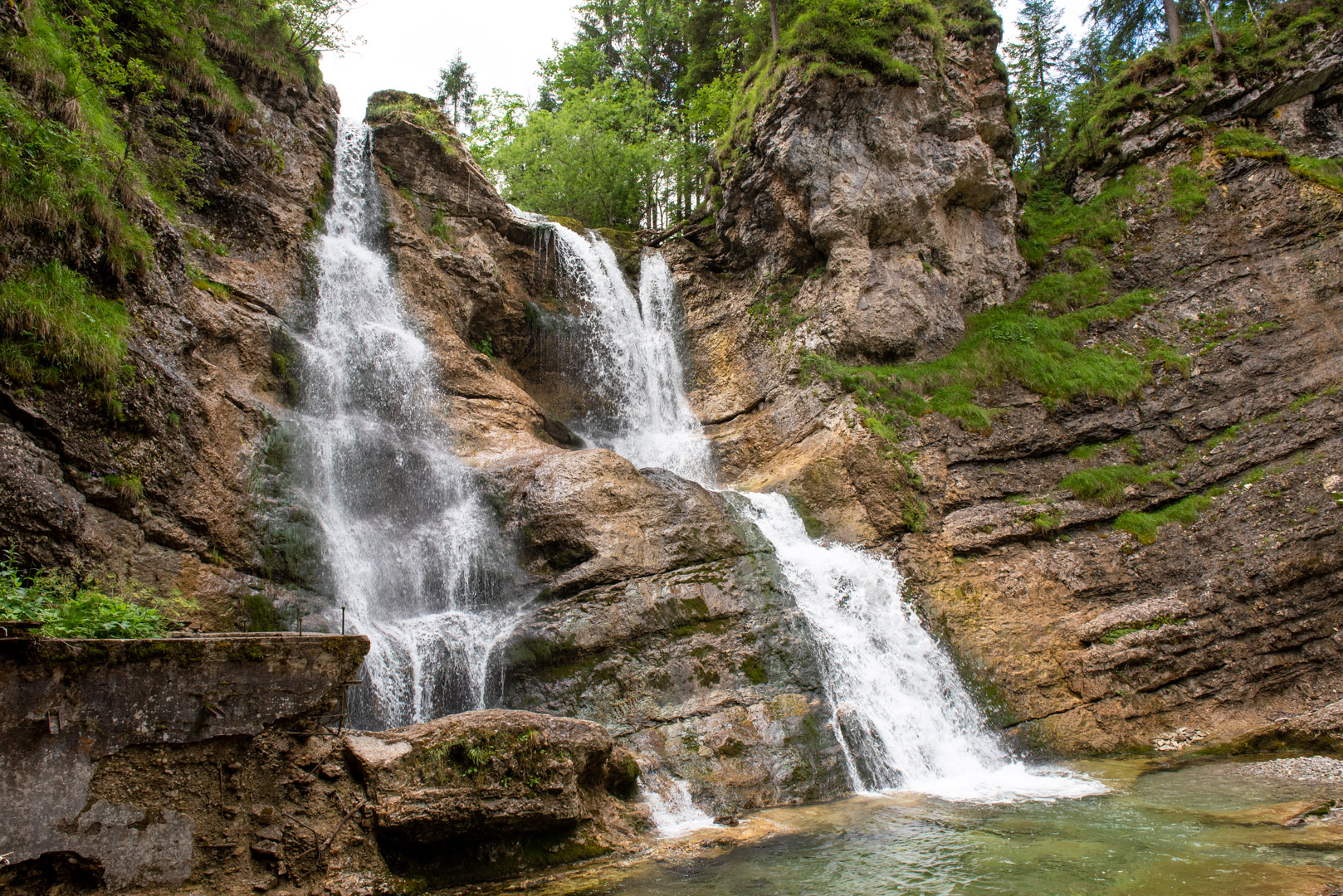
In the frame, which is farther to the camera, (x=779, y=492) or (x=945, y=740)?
(x=779, y=492)

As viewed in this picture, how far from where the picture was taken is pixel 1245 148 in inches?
693

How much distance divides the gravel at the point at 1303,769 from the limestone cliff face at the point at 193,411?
1293 cm

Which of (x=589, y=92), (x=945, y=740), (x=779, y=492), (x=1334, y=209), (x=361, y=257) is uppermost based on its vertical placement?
(x=589, y=92)

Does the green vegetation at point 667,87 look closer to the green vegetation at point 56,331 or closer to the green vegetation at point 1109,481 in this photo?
the green vegetation at point 1109,481

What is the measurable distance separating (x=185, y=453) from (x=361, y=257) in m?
7.64

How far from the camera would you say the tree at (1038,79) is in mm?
30250

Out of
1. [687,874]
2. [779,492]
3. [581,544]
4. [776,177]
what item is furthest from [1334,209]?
[687,874]

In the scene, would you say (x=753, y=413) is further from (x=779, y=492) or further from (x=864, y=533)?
(x=864, y=533)

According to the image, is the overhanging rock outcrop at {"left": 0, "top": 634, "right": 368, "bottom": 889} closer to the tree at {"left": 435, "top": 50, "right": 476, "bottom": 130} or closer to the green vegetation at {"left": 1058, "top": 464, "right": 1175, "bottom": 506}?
the green vegetation at {"left": 1058, "top": 464, "right": 1175, "bottom": 506}

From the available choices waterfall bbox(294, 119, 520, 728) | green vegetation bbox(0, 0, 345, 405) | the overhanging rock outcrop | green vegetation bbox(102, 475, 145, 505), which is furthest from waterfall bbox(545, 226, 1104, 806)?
green vegetation bbox(0, 0, 345, 405)

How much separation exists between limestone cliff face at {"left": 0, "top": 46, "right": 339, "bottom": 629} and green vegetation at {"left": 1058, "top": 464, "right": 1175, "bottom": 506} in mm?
13776

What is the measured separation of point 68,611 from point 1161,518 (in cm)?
1527

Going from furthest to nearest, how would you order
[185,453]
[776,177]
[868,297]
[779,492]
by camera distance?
[776,177] → [868,297] → [779,492] → [185,453]

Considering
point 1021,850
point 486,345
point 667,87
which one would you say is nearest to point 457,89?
point 667,87
